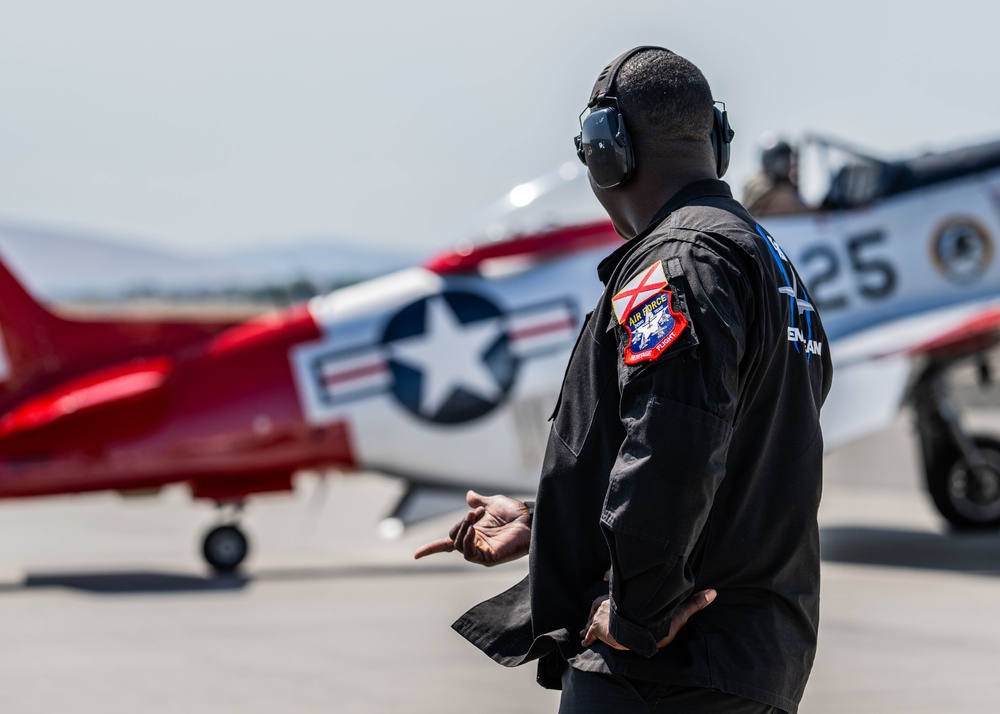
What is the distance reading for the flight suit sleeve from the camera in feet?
5.72

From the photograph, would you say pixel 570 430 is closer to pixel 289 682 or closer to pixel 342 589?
pixel 289 682

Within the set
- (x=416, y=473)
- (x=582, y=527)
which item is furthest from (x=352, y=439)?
(x=582, y=527)

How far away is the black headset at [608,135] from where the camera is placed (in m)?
2.07

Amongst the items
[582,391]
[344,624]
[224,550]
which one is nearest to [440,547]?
[582,391]

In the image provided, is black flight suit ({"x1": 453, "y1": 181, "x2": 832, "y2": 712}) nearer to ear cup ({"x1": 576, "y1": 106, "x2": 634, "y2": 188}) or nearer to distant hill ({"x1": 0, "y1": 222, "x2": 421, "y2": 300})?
ear cup ({"x1": 576, "y1": 106, "x2": 634, "y2": 188})

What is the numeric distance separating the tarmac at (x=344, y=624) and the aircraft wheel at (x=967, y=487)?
7.9 inches

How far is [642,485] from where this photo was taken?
1744 millimetres

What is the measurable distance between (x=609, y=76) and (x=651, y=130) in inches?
5.3

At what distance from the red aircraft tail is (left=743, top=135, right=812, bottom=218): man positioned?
13.5 feet

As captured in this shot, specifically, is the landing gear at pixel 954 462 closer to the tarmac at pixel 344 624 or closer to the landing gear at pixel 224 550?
the tarmac at pixel 344 624

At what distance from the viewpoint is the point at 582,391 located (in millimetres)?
1929

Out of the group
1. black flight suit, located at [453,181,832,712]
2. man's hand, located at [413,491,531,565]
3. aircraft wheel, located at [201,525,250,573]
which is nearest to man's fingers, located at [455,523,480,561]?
man's hand, located at [413,491,531,565]

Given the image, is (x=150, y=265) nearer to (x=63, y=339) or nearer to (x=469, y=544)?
(x=63, y=339)

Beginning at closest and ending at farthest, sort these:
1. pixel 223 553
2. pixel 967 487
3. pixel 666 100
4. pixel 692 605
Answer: pixel 692 605
pixel 666 100
pixel 223 553
pixel 967 487
